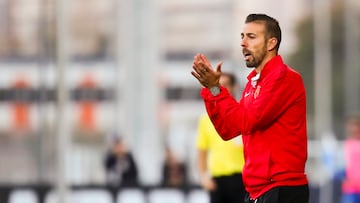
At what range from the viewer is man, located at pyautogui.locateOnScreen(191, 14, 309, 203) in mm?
7863

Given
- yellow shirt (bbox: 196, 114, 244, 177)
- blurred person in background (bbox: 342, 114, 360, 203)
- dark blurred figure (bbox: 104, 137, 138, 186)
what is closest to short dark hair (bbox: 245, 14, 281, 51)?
yellow shirt (bbox: 196, 114, 244, 177)

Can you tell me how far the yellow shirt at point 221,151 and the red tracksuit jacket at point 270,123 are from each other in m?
5.32

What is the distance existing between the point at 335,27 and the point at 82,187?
144 ft

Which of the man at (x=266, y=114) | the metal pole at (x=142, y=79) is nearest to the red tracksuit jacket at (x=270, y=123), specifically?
the man at (x=266, y=114)

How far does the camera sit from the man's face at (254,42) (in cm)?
795

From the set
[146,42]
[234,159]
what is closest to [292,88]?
[234,159]

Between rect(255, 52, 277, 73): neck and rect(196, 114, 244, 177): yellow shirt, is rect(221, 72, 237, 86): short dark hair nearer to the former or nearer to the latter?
rect(196, 114, 244, 177): yellow shirt

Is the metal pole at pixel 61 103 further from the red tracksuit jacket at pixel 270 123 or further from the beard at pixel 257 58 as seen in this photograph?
the beard at pixel 257 58

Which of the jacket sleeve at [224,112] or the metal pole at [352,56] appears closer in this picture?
the jacket sleeve at [224,112]

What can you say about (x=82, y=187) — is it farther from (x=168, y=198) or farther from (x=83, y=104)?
(x=83, y=104)

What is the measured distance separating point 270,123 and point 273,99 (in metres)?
0.15

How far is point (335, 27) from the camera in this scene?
63875mm

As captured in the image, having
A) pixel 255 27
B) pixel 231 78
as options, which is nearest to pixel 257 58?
pixel 255 27

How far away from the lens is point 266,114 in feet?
25.8
